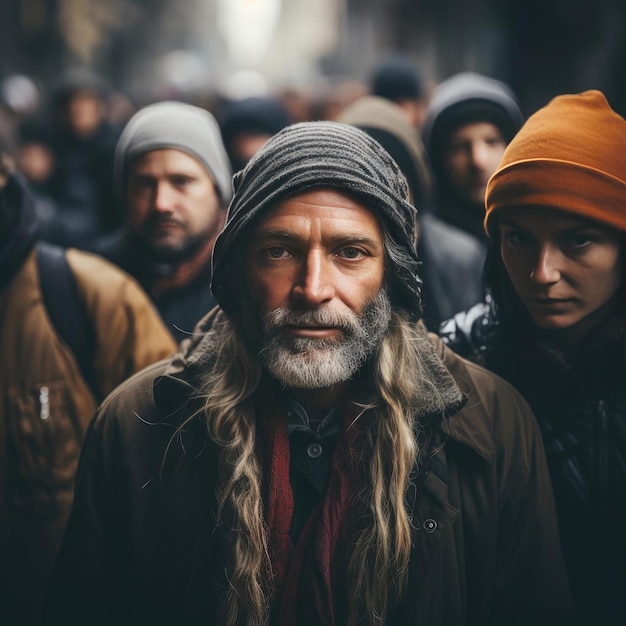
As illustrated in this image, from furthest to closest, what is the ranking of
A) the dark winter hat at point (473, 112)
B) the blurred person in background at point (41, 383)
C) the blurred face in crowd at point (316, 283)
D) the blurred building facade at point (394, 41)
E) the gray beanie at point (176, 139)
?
the blurred building facade at point (394, 41), the dark winter hat at point (473, 112), the gray beanie at point (176, 139), the blurred person in background at point (41, 383), the blurred face in crowd at point (316, 283)

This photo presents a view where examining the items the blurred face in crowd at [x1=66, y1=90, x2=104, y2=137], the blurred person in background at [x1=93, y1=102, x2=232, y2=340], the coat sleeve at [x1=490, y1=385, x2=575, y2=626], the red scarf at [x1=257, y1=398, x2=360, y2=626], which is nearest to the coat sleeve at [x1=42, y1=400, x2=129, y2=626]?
the red scarf at [x1=257, y1=398, x2=360, y2=626]

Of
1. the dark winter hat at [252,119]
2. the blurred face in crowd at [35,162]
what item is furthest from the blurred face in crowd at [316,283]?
the blurred face in crowd at [35,162]

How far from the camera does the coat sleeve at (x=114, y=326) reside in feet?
10.8

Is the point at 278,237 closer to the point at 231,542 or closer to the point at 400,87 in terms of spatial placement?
the point at 231,542

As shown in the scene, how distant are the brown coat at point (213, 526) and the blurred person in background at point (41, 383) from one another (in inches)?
29.7

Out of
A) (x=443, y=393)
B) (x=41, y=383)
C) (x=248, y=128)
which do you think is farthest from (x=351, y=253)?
(x=248, y=128)

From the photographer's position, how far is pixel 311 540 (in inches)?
92.9

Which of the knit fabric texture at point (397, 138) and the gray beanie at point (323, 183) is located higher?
the knit fabric texture at point (397, 138)

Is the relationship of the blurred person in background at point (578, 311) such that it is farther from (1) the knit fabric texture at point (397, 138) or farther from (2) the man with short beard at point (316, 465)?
(1) the knit fabric texture at point (397, 138)

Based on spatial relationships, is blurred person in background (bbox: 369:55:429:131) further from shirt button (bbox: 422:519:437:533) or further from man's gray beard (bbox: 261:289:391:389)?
shirt button (bbox: 422:519:437:533)

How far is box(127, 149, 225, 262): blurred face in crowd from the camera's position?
411 cm

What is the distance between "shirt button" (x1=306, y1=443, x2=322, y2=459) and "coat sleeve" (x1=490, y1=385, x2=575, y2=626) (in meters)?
0.53

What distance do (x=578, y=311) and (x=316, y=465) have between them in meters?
0.97

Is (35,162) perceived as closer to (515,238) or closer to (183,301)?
(183,301)
